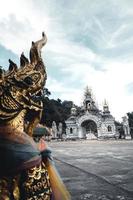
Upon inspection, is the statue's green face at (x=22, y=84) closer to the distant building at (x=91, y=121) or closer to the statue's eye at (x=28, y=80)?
the statue's eye at (x=28, y=80)

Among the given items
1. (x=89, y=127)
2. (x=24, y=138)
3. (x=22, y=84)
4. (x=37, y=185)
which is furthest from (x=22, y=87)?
(x=89, y=127)

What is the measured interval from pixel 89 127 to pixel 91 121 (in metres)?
5.58

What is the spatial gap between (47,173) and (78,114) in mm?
68724

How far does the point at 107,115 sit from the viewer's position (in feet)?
218

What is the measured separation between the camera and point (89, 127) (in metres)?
73.8

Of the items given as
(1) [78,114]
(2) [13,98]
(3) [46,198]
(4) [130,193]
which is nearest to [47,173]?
(3) [46,198]

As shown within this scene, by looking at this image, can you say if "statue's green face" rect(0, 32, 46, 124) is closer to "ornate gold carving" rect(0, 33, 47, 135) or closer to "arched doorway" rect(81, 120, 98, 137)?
"ornate gold carving" rect(0, 33, 47, 135)

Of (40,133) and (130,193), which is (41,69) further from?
(130,193)

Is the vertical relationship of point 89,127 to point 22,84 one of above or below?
above

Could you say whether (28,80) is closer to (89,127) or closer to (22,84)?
(22,84)

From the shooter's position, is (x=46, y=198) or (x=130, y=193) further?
(x=130, y=193)

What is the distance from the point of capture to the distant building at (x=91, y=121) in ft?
206

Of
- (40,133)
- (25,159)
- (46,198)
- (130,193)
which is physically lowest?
(130,193)

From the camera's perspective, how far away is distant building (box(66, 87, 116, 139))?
6294cm
